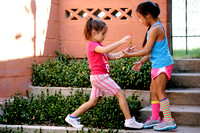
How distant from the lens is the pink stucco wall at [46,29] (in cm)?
577

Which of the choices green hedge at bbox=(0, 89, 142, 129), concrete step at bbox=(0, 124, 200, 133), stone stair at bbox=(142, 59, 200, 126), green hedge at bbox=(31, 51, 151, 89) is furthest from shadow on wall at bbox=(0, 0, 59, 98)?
stone stair at bbox=(142, 59, 200, 126)

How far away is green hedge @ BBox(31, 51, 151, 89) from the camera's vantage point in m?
5.57

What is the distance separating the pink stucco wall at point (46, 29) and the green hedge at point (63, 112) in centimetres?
68

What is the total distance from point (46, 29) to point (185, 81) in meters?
3.26

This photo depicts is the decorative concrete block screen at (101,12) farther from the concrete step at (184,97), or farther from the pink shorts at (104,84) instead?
the pink shorts at (104,84)

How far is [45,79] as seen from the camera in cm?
632

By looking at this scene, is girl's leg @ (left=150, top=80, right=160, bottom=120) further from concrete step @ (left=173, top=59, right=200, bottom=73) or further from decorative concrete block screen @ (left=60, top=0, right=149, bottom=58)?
decorative concrete block screen @ (left=60, top=0, right=149, bottom=58)

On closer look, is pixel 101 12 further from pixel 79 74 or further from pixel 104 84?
pixel 104 84

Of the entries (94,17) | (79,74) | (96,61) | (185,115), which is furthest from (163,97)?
(94,17)

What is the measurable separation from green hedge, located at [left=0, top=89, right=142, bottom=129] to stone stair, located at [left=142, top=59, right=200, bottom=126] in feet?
1.67

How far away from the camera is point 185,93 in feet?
17.3

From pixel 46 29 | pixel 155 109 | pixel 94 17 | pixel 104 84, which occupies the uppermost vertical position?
pixel 94 17

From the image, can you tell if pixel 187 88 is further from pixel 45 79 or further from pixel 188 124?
pixel 45 79

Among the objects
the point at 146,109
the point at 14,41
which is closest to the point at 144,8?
the point at 146,109
